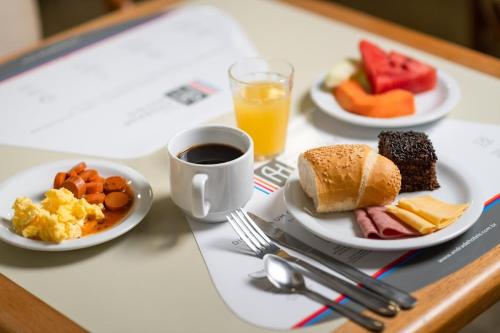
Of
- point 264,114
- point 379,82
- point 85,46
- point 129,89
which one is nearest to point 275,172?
point 264,114

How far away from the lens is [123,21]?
1780 millimetres

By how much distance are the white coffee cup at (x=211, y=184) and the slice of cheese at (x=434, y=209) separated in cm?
24

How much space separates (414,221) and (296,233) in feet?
0.58

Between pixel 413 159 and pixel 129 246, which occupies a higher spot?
pixel 413 159

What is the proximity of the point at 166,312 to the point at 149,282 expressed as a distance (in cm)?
7

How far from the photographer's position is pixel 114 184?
3.51ft

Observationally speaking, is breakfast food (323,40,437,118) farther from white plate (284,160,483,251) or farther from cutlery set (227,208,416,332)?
cutlery set (227,208,416,332)

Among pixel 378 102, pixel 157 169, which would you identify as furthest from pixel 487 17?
pixel 157 169

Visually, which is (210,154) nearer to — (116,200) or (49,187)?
(116,200)

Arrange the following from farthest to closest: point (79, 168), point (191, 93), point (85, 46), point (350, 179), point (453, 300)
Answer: point (85, 46), point (191, 93), point (79, 168), point (350, 179), point (453, 300)

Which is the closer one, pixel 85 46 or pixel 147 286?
pixel 147 286

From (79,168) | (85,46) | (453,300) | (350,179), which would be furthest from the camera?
(85,46)

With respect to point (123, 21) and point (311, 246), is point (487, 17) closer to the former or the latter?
point (123, 21)

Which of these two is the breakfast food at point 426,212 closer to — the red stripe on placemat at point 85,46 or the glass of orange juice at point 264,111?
the glass of orange juice at point 264,111
